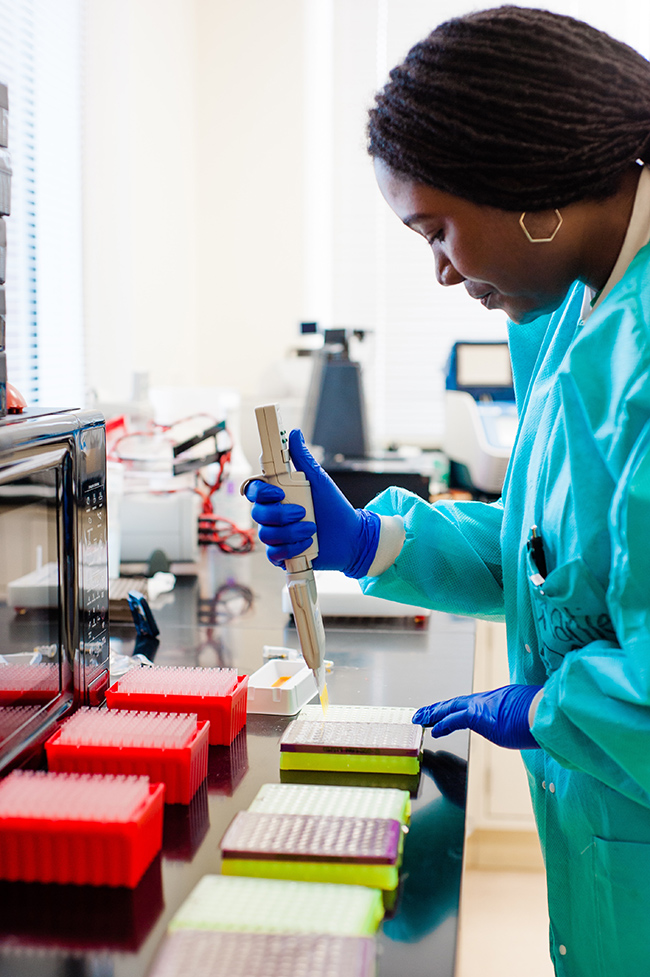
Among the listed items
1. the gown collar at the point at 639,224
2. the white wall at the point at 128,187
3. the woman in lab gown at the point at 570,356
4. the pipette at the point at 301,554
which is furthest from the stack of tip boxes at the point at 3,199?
the white wall at the point at 128,187

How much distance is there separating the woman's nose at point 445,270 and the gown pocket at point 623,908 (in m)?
0.56

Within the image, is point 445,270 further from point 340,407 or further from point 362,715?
point 340,407

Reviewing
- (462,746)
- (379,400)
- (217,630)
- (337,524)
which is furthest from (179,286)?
(462,746)

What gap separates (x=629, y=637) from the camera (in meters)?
0.70

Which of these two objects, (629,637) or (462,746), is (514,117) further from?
(462,746)

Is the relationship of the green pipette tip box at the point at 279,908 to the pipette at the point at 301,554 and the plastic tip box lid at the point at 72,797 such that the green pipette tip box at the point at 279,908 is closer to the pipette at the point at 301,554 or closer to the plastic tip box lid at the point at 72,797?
the plastic tip box lid at the point at 72,797

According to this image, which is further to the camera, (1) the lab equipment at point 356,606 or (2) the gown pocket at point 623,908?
(1) the lab equipment at point 356,606

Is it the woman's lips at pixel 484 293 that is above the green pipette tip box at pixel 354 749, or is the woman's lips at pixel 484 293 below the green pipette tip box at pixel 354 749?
above

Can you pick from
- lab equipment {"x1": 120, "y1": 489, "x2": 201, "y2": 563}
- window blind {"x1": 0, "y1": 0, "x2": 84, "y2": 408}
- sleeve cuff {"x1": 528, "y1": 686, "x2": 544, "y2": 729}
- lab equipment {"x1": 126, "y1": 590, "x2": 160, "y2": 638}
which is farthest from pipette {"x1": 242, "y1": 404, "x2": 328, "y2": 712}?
window blind {"x1": 0, "y1": 0, "x2": 84, "y2": 408}

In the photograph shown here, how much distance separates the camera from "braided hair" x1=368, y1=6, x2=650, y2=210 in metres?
0.76

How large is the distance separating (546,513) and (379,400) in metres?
2.74

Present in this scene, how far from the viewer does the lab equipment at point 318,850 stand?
0.67 meters

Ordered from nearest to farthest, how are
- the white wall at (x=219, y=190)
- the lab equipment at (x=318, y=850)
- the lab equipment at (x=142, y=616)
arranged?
the lab equipment at (x=318, y=850), the lab equipment at (x=142, y=616), the white wall at (x=219, y=190)

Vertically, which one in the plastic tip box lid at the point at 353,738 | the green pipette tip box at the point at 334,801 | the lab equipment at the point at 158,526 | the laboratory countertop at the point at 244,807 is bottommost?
the laboratory countertop at the point at 244,807
